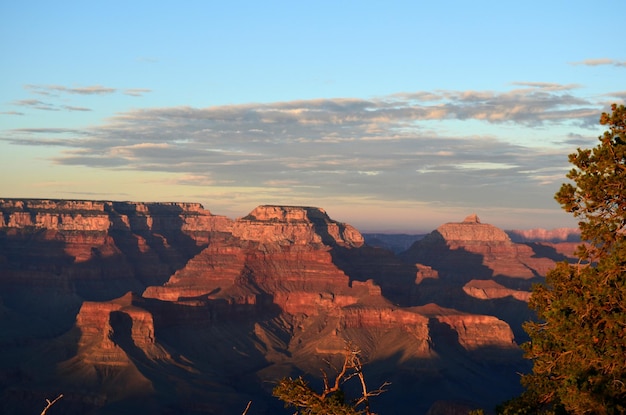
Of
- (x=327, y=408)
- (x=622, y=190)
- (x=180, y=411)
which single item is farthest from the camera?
(x=180, y=411)

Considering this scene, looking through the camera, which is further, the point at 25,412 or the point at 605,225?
the point at 25,412

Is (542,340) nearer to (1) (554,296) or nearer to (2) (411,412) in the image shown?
(1) (554,296)

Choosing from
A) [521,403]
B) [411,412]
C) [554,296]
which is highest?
[554,296]

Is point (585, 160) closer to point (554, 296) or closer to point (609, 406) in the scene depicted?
point (554, 296)

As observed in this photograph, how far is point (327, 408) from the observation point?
4441 cm

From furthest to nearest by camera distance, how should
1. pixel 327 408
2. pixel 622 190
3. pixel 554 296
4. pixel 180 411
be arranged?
pixel 180 411 → pixel 554 296 → pixel 622 190 → pixel 327 408

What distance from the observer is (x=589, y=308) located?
50375 millimetres

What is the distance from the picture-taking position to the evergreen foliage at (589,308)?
1939 inches

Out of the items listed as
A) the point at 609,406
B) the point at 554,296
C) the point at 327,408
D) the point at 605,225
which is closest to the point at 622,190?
the point at 605,225

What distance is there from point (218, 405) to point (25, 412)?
3446 centimetres

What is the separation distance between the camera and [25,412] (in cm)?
19438

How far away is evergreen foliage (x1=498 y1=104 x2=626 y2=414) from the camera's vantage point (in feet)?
162

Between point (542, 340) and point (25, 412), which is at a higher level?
point (542, 340)

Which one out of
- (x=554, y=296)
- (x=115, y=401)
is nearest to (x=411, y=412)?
(x=115, y=401)
